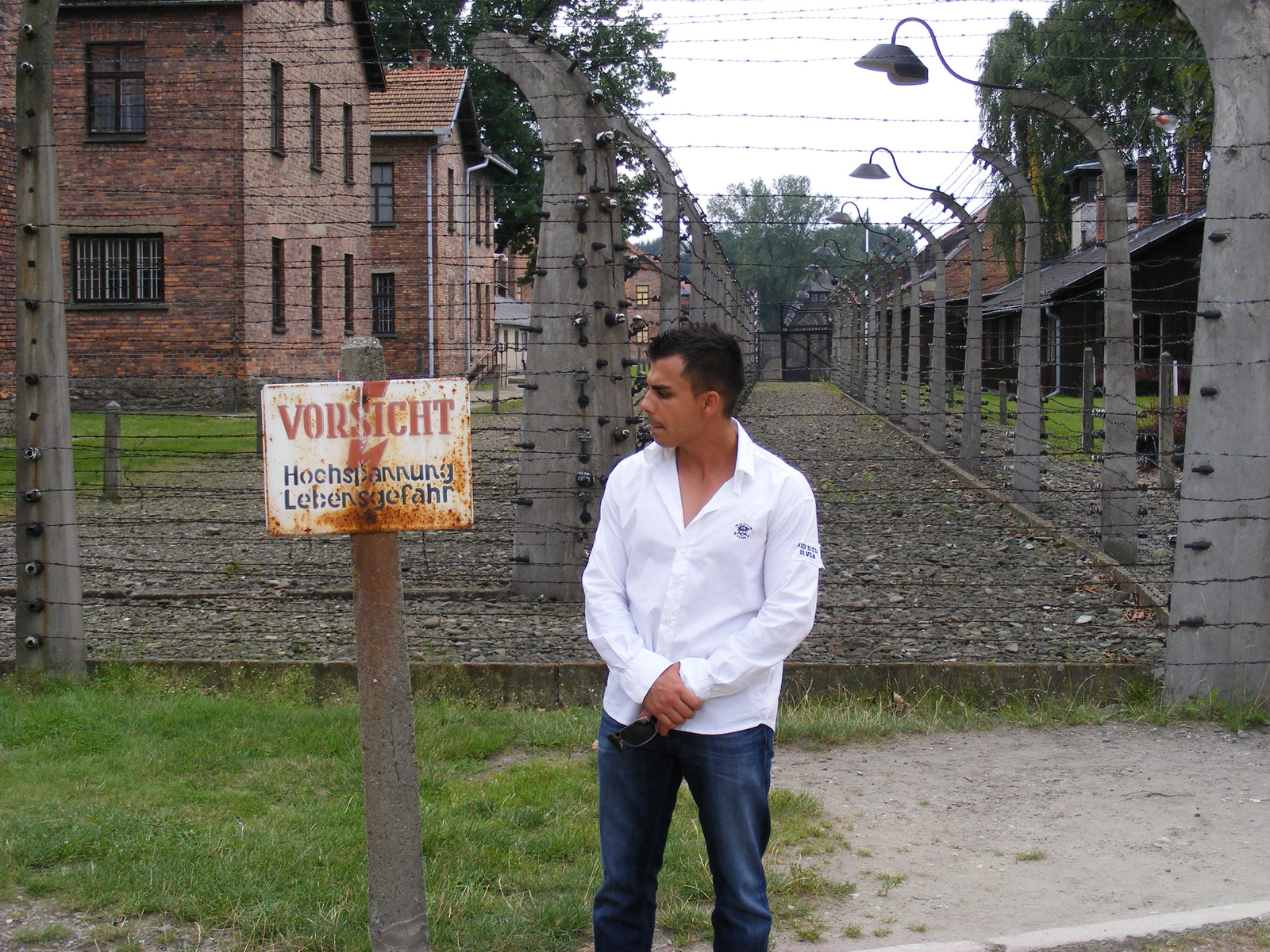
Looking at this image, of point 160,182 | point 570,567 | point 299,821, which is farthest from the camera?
point 160,182

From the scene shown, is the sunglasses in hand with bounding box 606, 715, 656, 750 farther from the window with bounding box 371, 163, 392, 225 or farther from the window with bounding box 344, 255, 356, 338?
the window with bounding box 371, 163, 392, 225

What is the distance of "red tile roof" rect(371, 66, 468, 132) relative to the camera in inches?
1448

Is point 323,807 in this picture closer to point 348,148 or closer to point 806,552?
point 806,552

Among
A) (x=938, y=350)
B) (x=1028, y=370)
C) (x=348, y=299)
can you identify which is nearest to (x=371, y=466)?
(x=1028, y=370)

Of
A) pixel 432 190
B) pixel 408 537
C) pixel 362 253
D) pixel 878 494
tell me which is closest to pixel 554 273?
pixel 408 537

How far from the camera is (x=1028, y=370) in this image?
11.7 m

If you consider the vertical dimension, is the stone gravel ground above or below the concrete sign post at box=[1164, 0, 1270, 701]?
below

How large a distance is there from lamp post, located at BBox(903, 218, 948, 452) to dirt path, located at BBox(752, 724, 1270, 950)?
11216mm

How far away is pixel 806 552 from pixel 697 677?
1.30ft

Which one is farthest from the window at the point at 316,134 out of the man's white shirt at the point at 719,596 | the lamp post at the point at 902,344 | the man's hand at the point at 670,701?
the man's hand at the point at 670,701

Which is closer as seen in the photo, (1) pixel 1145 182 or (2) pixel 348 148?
(2) pixel 348 148

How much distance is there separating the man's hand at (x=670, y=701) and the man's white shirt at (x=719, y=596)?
18 mm

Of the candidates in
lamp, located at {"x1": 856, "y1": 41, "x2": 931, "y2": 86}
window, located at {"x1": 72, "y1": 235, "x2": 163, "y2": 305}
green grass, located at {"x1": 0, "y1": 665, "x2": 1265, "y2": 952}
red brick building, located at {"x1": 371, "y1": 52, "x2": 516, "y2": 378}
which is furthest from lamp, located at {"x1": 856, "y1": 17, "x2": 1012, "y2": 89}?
red brick building, located at {"x1": 371, "y1": 52, "x2": 516, "y2": 378}

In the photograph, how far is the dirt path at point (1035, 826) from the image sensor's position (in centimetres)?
396
